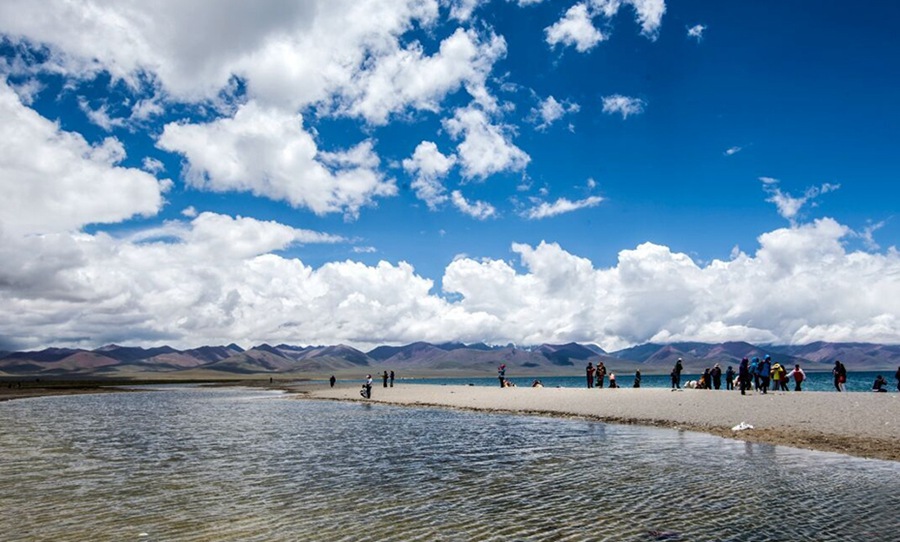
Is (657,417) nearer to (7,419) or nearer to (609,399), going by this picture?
(609,399)

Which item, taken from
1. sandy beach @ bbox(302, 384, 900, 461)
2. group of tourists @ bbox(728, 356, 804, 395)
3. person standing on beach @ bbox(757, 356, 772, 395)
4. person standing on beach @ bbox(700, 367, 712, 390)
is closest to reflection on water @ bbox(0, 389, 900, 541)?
sandy beach @ bbox(302, 384, 900, 461)

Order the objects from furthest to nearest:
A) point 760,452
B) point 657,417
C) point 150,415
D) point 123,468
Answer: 1. point 150,415
2. point 657,417
3. point 760,452
4. point 123,468

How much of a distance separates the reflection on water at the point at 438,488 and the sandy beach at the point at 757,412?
9.74 ft

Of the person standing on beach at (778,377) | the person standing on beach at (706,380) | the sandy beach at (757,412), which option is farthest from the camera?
the person standing on beach at (706,380)

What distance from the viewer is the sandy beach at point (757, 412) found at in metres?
25.5

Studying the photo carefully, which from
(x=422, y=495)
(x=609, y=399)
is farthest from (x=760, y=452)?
(x=609, y=399)

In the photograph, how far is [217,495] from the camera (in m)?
16.7

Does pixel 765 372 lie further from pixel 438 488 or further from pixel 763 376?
pixel 438 488

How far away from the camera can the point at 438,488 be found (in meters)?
17.8

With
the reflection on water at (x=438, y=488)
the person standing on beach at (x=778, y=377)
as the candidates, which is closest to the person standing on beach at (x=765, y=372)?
the person standing on beach at (x=778, y=377)

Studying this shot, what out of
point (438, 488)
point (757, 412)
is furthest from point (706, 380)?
point (438, 488)

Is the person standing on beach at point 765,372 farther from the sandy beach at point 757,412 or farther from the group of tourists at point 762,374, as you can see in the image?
the sandy beach at point 757,412

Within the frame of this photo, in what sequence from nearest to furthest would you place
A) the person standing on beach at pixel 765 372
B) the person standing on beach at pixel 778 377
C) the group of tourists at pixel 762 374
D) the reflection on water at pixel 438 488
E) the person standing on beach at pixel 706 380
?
the reflection on water at pixel 438 488
the group of tourists at pixel 762 374
the person standing on beach at pixel 765 372
the person standing on beach at pixel 778 377
the person standing on beach at pixel 706 380

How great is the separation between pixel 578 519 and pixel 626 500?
2544mm
